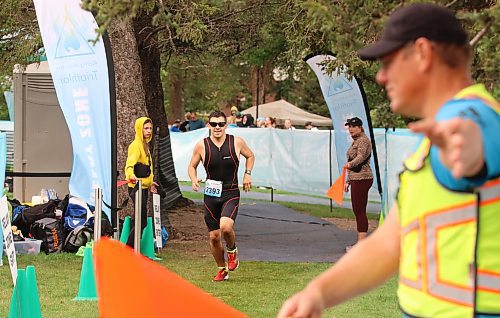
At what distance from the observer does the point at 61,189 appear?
18.5 m

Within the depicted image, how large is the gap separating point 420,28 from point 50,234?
11822 millimetres

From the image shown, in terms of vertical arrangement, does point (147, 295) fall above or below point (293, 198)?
above

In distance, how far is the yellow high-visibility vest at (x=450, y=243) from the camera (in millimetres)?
2648

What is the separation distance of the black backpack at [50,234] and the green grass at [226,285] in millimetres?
367

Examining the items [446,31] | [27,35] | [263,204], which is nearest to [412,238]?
[446,31]

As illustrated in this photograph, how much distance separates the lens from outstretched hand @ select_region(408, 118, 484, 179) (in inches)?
89.7

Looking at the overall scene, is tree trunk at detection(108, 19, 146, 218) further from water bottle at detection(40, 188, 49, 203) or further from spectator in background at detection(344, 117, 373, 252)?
spectator in background at detection(344, 117, 373, 252)

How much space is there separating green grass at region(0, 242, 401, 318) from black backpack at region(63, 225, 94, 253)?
0.38 meters

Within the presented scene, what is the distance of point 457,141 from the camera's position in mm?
2287

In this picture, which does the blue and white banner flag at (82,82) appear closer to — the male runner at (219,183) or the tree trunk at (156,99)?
the male runner at (219,183)

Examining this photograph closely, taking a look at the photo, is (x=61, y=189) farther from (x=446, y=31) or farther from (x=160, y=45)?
(x=446, y=31)

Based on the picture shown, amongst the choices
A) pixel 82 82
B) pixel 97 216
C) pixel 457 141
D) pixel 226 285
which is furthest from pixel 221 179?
pixel 457 141

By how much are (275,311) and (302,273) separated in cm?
299

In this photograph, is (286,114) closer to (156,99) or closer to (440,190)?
(156,99)
